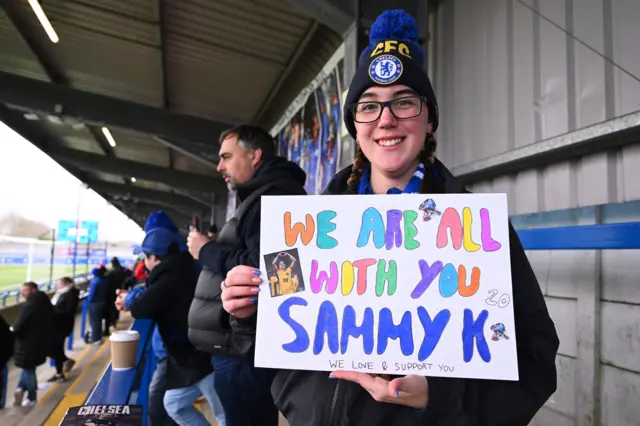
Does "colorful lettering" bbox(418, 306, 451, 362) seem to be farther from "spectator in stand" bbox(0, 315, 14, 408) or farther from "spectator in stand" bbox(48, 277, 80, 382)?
"spectator in stand" bbox(48, 277, 80, 382)

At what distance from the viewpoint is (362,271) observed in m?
1.00

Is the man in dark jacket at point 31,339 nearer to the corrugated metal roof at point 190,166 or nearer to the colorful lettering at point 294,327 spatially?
the colorful lettering at point 294,327

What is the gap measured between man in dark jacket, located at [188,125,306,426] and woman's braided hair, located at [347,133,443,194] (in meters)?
0.51

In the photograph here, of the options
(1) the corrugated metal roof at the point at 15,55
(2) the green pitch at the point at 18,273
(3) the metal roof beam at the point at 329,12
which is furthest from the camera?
(2) the green pitch at the point at 18,273

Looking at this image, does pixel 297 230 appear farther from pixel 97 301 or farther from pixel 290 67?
pixel 97 301

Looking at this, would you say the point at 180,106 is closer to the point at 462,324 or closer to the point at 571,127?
the point at 571,127

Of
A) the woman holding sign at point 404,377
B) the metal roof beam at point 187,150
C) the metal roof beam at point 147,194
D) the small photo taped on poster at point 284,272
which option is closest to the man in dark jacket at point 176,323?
the woman holding sign at point 404,377

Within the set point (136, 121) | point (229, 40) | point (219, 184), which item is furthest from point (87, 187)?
point (229, 40)

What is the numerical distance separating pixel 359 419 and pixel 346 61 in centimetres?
330

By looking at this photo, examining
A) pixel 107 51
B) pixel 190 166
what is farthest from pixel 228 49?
pixel 190 166

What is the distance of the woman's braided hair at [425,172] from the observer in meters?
1.17

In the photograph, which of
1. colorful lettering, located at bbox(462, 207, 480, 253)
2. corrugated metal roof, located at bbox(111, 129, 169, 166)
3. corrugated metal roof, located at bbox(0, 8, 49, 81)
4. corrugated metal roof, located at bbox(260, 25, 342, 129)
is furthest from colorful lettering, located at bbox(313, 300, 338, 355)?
corrugated metal roof, located at bbox(111, 129, 169, 166)

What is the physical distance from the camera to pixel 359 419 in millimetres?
986

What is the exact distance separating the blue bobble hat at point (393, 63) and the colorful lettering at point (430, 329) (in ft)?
1.74
